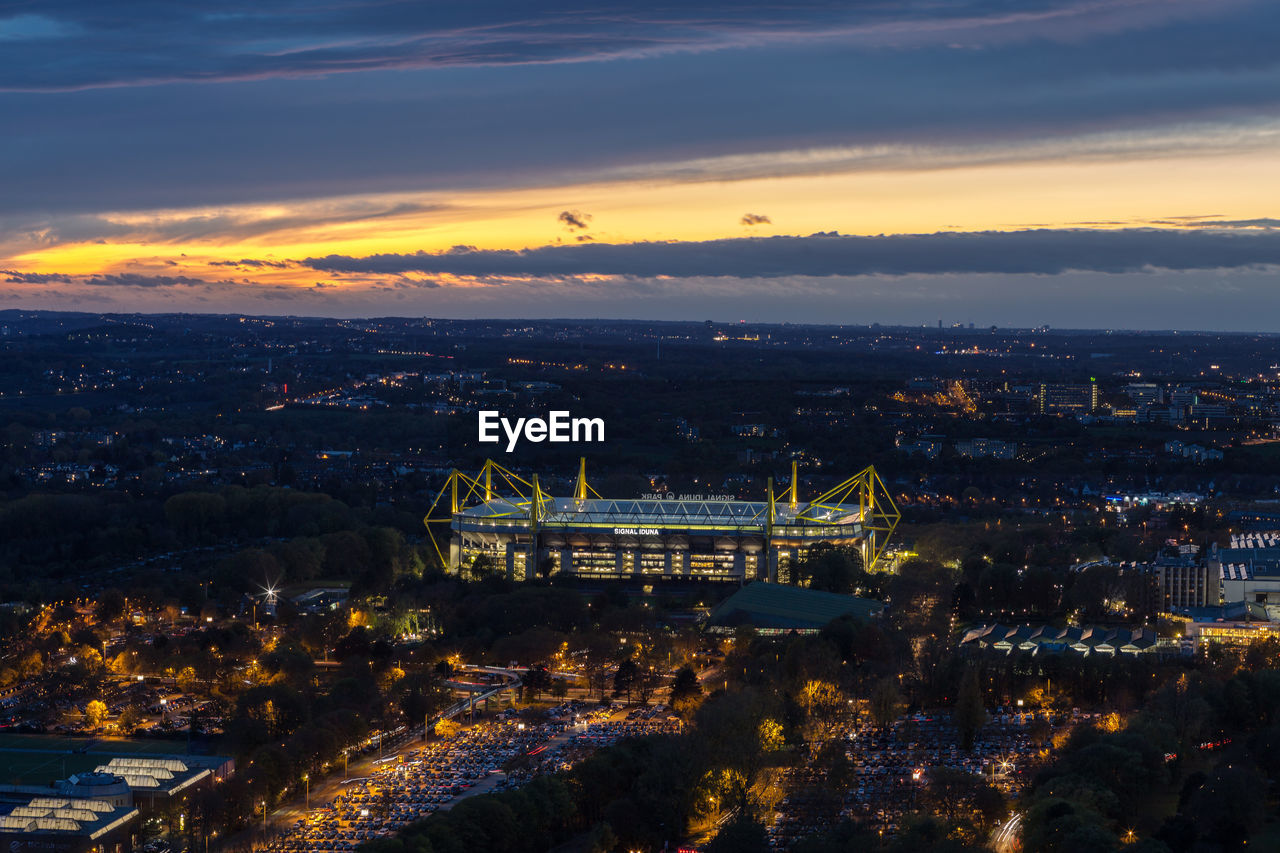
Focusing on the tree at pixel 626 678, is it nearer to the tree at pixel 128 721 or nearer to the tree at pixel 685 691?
the tree at pixel 685 691

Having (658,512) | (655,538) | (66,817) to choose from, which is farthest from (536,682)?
(658,512)

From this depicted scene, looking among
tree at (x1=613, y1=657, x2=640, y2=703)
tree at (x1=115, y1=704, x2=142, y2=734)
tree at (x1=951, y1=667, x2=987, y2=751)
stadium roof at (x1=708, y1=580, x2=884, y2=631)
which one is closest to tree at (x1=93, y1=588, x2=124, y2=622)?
tree at (x1=115, y1=704, x2=142, y2=734)


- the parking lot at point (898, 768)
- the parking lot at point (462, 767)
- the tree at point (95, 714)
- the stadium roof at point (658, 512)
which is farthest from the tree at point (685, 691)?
the stadium roof at point (658, 512)

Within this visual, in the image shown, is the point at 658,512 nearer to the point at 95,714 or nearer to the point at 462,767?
the point at 95,714

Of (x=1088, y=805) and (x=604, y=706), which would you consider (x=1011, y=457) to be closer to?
(x=604, y=706)

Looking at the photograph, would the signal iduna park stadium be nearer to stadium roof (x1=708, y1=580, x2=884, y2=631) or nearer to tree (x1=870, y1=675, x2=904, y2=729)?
stadium roof (x1=708, y1=580, x2=884, y2=631)

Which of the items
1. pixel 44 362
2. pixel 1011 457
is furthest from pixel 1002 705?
pixel 44 362
